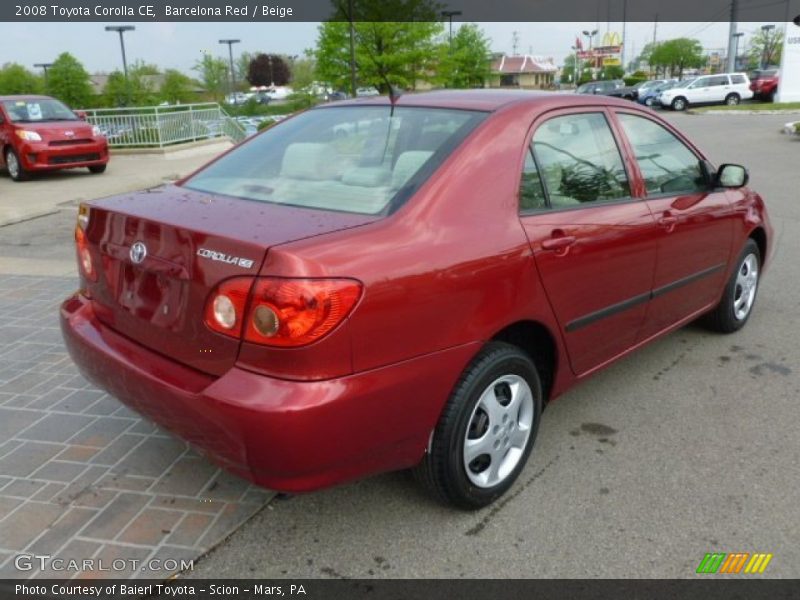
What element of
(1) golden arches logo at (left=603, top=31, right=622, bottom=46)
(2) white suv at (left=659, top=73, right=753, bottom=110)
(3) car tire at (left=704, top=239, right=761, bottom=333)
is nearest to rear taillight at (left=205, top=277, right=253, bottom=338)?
(3) car tire at (left=704, top=239, right=761, bottom=333)

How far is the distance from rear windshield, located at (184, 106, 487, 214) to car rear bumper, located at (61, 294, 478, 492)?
25.7 inches

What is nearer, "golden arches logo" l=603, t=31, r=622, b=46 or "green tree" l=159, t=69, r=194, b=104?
"green tree" l=159, t=69, r=194, b=104

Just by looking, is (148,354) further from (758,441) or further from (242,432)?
(758,441)

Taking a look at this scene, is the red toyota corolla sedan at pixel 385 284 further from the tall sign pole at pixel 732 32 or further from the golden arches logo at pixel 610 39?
the golden arches logo at pixel 610 39

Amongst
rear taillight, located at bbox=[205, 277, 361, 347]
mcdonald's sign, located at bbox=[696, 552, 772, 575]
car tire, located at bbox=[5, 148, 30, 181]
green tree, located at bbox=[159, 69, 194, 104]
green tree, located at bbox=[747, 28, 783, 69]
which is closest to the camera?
rear taillight, located at bbox=[205, 277, 361, 347]

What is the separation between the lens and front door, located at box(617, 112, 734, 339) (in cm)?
365

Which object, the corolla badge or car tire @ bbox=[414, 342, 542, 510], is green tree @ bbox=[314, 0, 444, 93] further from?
the corolla badge

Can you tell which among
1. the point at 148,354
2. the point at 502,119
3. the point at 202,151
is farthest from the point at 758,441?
the point at 202,151

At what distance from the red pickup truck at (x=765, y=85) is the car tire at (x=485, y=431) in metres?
41.9

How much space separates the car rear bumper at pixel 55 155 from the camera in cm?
1262

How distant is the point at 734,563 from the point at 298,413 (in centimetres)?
165

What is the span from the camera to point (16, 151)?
12.8 meters

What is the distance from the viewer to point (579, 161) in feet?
10.7

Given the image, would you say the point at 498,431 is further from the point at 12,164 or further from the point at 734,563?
the point at 12,164
